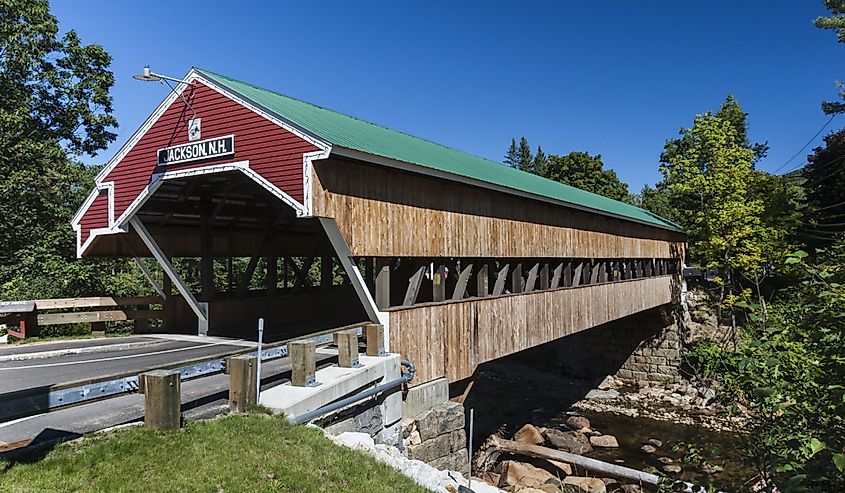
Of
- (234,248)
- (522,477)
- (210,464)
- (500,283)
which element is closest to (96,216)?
(234,248)

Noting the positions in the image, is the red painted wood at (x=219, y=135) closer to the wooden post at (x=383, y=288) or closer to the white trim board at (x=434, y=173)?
the white trim board at (x=434, y=173)

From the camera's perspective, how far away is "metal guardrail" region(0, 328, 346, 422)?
405cm

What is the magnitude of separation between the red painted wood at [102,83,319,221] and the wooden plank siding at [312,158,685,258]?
1.94 feet

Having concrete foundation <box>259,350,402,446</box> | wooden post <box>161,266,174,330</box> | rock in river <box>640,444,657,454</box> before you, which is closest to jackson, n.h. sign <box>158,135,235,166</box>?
concrete foundation <box>259,350,402,446</box>

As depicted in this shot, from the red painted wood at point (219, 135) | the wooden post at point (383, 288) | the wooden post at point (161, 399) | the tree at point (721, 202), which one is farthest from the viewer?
the tree at point (721, 202)

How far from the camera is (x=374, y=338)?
8.45 m

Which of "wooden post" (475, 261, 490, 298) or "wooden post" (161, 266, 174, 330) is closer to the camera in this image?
"wooden post" (475, 261, 490, 298)

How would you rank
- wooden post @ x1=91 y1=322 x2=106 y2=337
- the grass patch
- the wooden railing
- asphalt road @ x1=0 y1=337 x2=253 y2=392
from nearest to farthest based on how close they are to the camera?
the grass patch → asphalt road @ x1=0 y1=337 x2=253 y2=392 → the wooden railing → wooden post @ x1=91 y1=322 x2=106 y2=337

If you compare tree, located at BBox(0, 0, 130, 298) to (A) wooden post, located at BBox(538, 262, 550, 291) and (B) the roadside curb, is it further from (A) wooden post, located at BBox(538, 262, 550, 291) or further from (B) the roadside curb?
(A) wooden post, located at BBox(538, 262, 550, 291)

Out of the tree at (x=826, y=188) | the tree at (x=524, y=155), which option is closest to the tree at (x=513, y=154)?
the tree at (x=524, y=155)

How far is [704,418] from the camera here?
20.5 meters

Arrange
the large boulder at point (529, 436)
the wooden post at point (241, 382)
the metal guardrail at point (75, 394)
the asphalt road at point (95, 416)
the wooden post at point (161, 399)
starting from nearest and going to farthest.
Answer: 1. the metal guardrail at point (75, 394)
2. the wooden post at point (161, 399)
3. the asphalt road at point (95, 416)
4. the wooden post at point (241, 382)
5. the large boulder at point (529, 436)

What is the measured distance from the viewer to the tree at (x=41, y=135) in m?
20.1

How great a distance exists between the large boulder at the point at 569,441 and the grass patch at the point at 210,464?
40.5 ft
